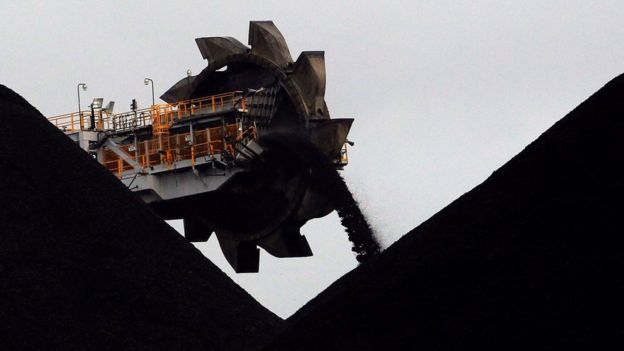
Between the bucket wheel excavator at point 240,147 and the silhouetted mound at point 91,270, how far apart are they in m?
8.10

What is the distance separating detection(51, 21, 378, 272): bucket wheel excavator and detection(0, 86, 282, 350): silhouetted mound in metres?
8.10

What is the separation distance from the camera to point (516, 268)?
1115 inches

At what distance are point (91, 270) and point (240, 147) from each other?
43.2 ft

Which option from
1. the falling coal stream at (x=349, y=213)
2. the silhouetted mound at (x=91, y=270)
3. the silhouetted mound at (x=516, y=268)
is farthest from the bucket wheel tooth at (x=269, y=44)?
the silhouetted mound at (x=516, y=268)

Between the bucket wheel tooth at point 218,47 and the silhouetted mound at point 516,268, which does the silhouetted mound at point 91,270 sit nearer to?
the silhouetted mound at point 516,268

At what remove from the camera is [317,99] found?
2092 inches

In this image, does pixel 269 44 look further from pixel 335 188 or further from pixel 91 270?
pixel 91 270

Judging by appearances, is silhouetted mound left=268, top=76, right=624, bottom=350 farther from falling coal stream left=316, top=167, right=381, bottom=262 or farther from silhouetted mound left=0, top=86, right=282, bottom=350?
falling coal stream left=316, top=167, right=381, bottom=262

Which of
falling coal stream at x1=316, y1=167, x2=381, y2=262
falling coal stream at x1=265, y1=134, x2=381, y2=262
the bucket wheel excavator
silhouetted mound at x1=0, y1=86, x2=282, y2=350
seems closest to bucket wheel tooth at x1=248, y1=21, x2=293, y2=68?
the bucket wheel excavator

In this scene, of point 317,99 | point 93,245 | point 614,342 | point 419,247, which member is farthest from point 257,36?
point 614,342

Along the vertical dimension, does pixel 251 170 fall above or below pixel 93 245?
above

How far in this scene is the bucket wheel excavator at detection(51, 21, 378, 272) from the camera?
53.4m

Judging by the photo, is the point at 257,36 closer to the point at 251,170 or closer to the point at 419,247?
the point at 251,170

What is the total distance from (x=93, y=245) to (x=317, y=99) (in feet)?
42.5
